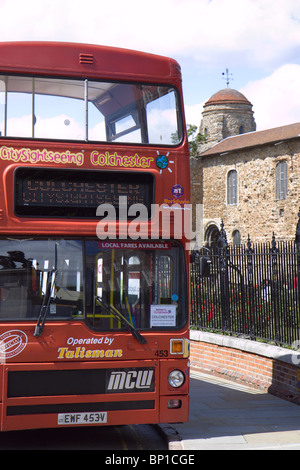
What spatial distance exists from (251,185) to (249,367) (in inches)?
1481

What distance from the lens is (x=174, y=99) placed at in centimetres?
797

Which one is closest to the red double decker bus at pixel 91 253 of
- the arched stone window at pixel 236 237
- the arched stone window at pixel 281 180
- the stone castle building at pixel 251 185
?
the stone castle building at pixel 251 185

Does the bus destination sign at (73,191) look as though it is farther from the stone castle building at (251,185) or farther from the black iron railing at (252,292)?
the stone castle building at (251,185)

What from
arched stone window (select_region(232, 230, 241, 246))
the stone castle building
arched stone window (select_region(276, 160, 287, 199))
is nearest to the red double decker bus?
the stone castle building

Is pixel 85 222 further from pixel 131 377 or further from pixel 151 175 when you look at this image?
pixel 131 377

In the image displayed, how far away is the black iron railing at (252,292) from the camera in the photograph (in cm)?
1112

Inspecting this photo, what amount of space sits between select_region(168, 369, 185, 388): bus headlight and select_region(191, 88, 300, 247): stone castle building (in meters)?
36.1

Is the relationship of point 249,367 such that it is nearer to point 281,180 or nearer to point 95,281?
point 95,281

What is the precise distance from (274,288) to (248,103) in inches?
2422

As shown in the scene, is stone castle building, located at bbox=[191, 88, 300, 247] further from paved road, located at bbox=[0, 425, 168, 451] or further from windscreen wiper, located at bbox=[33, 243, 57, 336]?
windscreen wiper, located at bbox=[33, 243, 57, 336]

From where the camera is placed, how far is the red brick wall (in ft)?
34.6

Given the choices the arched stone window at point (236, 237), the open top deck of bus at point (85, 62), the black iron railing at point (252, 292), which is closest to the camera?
the open top deck of bus at point (85, 62)

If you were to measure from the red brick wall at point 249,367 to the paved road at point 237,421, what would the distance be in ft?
0.61

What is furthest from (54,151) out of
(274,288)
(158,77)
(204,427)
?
(274,288)
